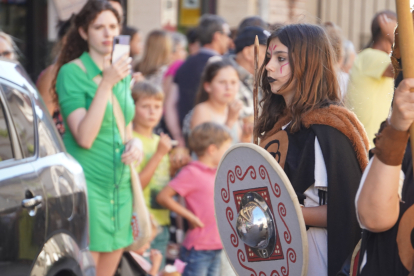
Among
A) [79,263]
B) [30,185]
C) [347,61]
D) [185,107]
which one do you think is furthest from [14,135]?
[347,61]

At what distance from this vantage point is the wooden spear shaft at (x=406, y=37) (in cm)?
169

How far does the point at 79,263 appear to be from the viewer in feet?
10.0

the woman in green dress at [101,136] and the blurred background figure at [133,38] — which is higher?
the blurred background figure at [133,38]

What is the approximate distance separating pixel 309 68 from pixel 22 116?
4.41 feet

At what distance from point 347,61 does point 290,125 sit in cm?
404

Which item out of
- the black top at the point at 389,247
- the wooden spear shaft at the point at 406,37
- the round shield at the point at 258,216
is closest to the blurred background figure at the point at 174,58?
the round shield at the point at 258,216

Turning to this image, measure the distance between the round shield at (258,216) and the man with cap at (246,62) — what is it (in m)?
2.85

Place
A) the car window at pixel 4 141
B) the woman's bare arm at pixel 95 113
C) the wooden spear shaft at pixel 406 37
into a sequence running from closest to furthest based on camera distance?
the wooden spear shaft at pixel 406 37, the car window at pixel 4 141, the woman's bare arm at pixel 95 113

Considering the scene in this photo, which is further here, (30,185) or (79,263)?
(79,263)

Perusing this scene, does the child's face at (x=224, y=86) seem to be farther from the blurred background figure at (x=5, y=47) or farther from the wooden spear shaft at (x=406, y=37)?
the wooden spear shaft at (x=406, y=37)

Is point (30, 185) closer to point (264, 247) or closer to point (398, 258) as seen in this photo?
point (264, 247)

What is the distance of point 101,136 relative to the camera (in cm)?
383

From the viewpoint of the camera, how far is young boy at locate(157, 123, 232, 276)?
462 centimetres

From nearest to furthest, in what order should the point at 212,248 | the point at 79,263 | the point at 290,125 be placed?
the point at 290,125 < the point at 79,263 < the point at 212,248
